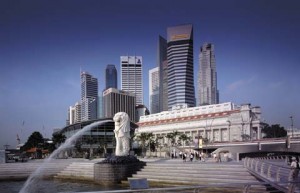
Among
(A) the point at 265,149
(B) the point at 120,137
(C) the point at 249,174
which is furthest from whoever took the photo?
(A) the point at 265,149

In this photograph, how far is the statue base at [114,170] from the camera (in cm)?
3417

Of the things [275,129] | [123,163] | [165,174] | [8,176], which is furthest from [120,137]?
[275,129]

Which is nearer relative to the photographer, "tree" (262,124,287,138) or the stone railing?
the stone railing

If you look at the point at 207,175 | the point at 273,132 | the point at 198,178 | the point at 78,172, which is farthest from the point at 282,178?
the point at 273,132

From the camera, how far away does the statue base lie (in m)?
34.2

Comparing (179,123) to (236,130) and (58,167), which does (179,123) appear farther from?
(58,167)

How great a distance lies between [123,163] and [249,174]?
12.2m

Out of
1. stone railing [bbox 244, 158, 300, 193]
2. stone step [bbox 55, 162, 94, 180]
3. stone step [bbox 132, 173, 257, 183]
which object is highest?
stone railing [bbox 244, 158, 300, 193]

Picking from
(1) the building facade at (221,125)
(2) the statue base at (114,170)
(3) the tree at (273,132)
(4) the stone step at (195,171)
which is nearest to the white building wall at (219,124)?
(1) the building facade at (221,125)

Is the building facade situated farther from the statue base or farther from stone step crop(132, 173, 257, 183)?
stone step crop(132, 173, 257, 183)

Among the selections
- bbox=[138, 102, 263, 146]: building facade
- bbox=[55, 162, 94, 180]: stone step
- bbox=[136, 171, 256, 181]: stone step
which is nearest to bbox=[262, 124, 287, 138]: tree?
bbox=[138, 102, 263, 146]: building facade

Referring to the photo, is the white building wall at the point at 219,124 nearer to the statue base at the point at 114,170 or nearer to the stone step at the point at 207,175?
the statue base at the point at 114,170

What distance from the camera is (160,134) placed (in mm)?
158625

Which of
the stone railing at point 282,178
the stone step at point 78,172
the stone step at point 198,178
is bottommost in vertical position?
the stone step at point 78,172
